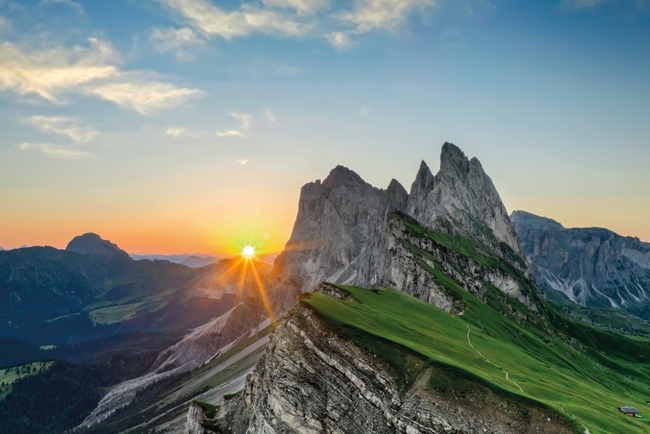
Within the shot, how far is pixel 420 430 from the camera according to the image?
57.8 meters

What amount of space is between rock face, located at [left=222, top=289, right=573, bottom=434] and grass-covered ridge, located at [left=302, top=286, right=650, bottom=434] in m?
2.76

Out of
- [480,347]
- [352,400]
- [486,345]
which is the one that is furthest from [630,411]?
[352,400]

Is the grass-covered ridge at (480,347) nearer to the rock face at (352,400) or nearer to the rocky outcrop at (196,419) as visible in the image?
the rock face at (352,400)

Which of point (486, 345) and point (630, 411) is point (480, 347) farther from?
point (630, 411)

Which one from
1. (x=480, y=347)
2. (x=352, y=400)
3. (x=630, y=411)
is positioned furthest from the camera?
(x=480, y=347)

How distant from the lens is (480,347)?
95688 mm

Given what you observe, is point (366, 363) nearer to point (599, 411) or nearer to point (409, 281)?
point (599, 411)

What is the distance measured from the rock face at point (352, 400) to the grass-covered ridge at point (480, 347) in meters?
2.76

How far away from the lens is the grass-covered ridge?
67938mm

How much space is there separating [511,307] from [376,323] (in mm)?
118649

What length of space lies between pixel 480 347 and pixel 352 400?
43472mm

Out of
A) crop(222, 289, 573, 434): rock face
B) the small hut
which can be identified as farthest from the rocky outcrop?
the small hut

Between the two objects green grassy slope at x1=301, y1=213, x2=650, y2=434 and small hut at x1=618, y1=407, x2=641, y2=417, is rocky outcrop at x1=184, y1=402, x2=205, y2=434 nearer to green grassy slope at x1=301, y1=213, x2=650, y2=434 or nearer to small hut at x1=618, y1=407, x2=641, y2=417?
green grassy slope at x1=301, y1=213, x2=650, y2=434

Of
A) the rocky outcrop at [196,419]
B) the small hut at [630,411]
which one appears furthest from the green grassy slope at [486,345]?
the rocky outcrop at [196,419]
